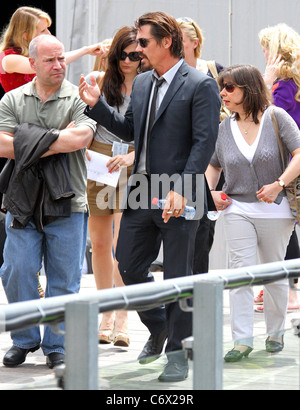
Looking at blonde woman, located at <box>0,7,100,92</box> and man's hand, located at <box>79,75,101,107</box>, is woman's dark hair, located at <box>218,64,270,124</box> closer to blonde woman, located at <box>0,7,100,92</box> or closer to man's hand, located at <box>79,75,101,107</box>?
man's hand, located at <box>79,75,101,107</box>

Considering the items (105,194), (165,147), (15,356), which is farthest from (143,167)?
(15,356)

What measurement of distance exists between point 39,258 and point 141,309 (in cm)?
272

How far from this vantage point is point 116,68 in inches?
219

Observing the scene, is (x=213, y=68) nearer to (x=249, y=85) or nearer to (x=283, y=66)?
(x=283, y=66)

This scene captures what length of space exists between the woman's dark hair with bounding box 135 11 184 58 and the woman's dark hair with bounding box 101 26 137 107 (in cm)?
105

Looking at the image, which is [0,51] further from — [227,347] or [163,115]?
[227,347]

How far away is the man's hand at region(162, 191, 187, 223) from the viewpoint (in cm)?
424

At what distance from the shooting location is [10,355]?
16.3 ft

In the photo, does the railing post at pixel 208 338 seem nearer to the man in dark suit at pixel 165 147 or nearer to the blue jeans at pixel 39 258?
the man in dark suit at pixel 165 147

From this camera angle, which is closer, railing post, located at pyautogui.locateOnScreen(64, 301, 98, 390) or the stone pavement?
railing post, located at pyautogui.locateOnScreen(64, 301, 98, 390)

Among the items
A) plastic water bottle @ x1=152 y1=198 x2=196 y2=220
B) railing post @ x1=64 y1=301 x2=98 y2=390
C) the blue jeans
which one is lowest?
the blue jeans

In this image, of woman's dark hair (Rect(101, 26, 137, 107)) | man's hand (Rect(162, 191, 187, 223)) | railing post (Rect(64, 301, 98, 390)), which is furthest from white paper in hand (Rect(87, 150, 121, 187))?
railing post (Rect(64, 301, 98, 390))

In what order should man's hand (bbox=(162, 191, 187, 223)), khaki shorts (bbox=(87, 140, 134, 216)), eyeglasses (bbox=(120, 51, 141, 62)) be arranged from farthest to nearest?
khaki shorts (bbox=(87, 140, 134, 216)) → eyeglasses (bbox=(120, 51, 141, 62)) → man's hand (bbox=(162, 191, 187, 223))
